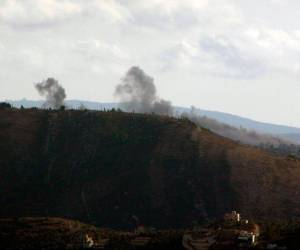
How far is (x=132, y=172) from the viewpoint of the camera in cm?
8281

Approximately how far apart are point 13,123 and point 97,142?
11.4 m

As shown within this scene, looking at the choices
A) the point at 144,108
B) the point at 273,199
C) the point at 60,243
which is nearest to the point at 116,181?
the point at 273,199

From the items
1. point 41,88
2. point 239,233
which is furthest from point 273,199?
point 41,88

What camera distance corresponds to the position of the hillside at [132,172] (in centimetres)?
7475

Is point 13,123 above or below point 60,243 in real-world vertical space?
above

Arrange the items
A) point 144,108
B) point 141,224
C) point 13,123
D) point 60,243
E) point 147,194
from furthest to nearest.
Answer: point 144,108 → point 13,123 → point 147,194 → point 141,224 → point 60,243

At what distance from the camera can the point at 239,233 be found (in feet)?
157

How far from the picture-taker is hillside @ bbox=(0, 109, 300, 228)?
74.8m

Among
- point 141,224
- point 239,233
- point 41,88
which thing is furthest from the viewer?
point 41,88

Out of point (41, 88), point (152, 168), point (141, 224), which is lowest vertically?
point (141, 224)

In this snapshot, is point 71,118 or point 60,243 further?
point 71,118

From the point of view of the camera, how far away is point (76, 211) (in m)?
76.5

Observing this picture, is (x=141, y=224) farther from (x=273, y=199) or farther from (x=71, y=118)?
(x=71, y=118)

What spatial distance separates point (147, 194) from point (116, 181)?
16.5 ft
